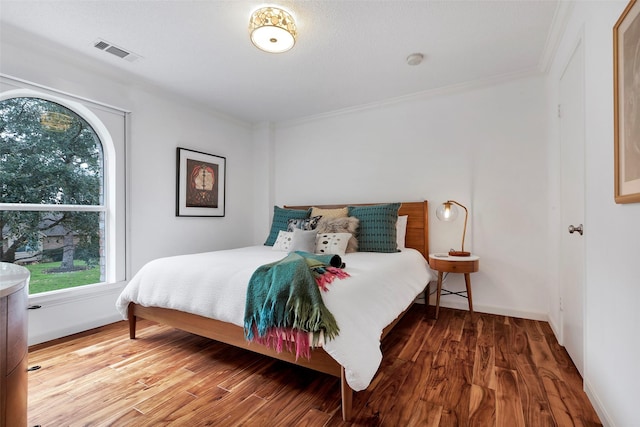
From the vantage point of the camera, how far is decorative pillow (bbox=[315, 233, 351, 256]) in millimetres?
2699

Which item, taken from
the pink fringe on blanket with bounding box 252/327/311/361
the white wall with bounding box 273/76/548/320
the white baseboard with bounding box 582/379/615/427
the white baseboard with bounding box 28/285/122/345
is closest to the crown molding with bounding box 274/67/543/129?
the white wall with bounding box 273/76/548/320

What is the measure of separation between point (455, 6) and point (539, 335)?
8.41ft

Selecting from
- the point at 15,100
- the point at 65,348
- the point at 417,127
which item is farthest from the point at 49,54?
the point at 417,127

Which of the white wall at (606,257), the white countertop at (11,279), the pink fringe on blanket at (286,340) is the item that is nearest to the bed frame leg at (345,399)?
the pink fringe on blanket at (286,340)

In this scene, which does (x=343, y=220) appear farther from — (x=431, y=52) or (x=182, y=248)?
(x=182, y=248)

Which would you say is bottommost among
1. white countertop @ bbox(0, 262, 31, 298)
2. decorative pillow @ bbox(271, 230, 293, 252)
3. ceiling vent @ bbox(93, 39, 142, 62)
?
decorative pillow @ bbox(271, 230, 293, 252)

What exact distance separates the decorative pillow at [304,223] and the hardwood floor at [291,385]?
4.41 ft

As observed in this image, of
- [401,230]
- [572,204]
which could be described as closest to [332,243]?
[401,230]

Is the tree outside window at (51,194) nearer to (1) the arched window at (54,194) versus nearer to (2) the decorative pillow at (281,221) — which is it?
(1) the arched window at (54,194)

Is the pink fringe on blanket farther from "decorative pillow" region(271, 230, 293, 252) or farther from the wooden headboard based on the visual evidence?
the wooden headboard

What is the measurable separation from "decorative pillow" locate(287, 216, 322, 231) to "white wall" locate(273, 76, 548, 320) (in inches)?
28.9

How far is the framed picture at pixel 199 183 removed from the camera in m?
3.37

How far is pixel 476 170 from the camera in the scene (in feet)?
9.83

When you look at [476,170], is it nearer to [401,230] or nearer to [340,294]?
[401,230]
